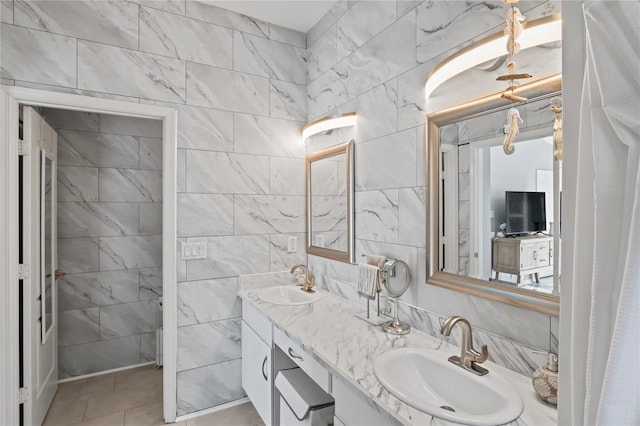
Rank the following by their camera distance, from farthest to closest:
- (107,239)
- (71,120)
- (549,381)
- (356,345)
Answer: (107,239)
(71,120)
(356,345)
(549,381)

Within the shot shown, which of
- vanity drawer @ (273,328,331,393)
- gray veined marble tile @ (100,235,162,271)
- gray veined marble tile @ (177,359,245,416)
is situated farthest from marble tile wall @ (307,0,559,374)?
gray veined marble tile @ (100,235,162,271)

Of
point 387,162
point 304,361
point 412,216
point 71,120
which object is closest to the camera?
point 304,361

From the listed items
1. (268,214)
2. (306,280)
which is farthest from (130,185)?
(306,280)

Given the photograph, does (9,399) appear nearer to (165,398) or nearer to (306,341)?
(165,398)

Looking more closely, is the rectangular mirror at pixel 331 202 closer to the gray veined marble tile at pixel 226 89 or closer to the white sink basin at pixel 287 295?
the white sink basin at pixel 287 295

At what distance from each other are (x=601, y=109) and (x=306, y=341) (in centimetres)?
144

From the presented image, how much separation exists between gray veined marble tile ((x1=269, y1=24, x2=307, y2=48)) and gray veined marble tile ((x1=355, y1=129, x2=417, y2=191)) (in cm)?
121

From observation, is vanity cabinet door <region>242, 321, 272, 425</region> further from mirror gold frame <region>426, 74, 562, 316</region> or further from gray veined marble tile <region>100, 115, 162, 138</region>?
gray veined marble tile <region>100, 115, 162, 138</region>

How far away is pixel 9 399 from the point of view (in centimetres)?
196

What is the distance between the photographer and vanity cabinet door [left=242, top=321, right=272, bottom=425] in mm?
2074

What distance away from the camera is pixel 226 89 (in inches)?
99.8

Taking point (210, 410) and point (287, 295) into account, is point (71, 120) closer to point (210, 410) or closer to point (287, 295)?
point (287, 295)

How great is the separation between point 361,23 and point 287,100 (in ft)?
2.75

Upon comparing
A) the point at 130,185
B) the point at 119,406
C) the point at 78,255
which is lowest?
the point at 119,406
